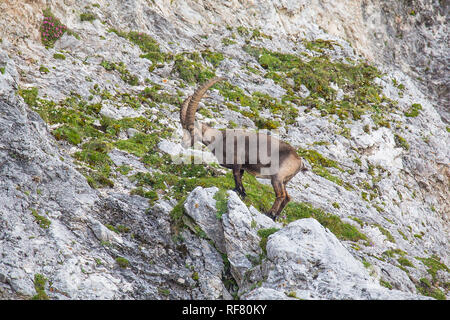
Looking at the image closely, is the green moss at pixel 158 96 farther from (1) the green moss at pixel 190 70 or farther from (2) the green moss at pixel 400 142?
(2) the green moss at pixel 400 142

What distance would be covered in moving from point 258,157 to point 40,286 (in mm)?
6814

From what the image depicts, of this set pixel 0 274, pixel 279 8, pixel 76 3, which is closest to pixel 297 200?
pixel 0 274

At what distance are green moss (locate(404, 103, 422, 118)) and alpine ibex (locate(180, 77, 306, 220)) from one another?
17.9 meters

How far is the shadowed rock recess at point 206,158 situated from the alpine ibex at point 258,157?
1.08 meters

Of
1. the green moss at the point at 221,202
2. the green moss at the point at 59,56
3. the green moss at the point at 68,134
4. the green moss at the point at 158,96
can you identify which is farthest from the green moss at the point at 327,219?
the green moss at the point at 59,56

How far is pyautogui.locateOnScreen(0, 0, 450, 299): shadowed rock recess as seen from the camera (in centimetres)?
796

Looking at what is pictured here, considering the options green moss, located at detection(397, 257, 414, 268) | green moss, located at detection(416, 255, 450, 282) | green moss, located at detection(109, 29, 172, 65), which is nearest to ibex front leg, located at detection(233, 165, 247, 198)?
green moss, located at detection(397, 257, 414, 268)

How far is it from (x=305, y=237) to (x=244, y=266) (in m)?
1.49

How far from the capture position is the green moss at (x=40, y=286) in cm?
661

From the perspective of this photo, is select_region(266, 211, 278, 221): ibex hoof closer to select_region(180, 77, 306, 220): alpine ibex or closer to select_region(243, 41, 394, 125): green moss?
select_region(180, 77, 306, 220): alpine ibex

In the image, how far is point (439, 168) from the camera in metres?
24.3

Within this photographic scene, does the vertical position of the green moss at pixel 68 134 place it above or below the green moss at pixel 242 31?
below

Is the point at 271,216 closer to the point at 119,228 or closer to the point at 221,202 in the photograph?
the point at 221,202
